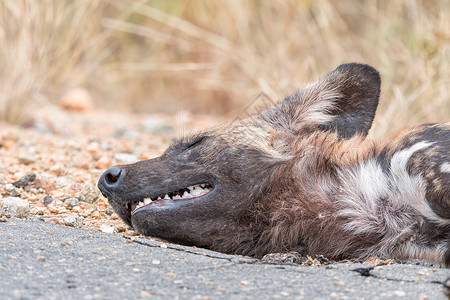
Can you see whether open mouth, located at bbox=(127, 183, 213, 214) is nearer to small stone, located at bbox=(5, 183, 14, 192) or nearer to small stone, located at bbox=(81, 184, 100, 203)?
small stone, located at bbox=(81, 184, 100, 203)

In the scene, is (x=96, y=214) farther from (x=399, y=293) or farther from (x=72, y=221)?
(x=399, y=293)

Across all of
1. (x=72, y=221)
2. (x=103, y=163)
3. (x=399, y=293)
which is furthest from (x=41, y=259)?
(x=103, y=163)

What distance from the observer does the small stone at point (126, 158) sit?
5086 millimetres

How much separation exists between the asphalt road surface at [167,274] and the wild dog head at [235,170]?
27 centimetres

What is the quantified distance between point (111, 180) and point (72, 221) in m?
0.28

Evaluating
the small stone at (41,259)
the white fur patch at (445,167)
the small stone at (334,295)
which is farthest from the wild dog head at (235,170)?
the small stone at (334,295)

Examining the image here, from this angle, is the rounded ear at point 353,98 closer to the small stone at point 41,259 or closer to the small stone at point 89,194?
the small stone at point 89,194

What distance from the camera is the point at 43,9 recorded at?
6332 millimetres

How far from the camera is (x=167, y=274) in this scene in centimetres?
260

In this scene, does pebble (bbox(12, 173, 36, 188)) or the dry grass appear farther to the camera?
the dry grass

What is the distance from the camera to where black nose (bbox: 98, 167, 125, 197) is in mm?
3492

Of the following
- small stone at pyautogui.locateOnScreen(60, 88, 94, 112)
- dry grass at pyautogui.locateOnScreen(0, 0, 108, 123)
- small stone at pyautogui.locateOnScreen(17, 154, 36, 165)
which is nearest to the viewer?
small stone at pyautogui.locateOnScreen(17, 154, 36, 165)

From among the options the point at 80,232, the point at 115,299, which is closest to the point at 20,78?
the point at 80,232

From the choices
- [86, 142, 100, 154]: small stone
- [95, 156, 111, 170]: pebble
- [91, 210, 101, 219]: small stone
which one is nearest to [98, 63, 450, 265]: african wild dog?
[91, 210, 101, 219]: small stone
